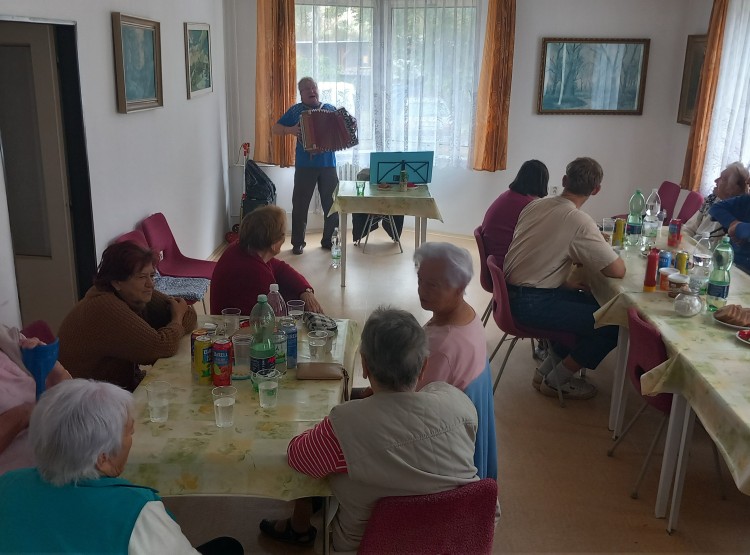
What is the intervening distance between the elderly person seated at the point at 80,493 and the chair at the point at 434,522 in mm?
467

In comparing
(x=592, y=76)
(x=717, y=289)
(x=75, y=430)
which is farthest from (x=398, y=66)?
(x=75, y=430)

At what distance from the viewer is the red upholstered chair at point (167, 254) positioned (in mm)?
4184

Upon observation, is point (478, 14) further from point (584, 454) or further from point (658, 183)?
point (584, 454)

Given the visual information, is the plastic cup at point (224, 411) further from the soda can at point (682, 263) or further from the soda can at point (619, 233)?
the soda can at point (619, 233)

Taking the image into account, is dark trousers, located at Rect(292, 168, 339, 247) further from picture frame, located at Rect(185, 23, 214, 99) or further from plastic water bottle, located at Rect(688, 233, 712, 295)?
plastic water bottle, located at Rect(688, 233, 712, 295)

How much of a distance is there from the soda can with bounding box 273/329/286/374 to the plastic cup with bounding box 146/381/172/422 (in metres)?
0.38

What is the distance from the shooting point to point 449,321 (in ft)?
7.95

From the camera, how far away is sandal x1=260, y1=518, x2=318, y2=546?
8.61ft

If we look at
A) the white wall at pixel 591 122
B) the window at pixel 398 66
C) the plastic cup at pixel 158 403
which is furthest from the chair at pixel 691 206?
the plastic cup at pixel 158 403

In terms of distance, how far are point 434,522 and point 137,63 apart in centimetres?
336

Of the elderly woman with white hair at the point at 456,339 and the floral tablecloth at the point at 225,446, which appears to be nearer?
the floral tablecloth at the point at 225,446

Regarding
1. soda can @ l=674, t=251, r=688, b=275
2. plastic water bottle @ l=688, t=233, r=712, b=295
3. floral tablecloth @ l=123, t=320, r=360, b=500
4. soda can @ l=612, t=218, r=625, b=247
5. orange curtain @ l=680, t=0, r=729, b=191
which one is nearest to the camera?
floral tablecloth @ l=123, t=320, r=360, b=500

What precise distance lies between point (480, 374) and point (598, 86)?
5322 millimetres

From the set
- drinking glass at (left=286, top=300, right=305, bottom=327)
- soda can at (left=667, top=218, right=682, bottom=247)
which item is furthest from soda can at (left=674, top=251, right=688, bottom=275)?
drinking glass at (left=286, top=300, right=305, bottom=327)
